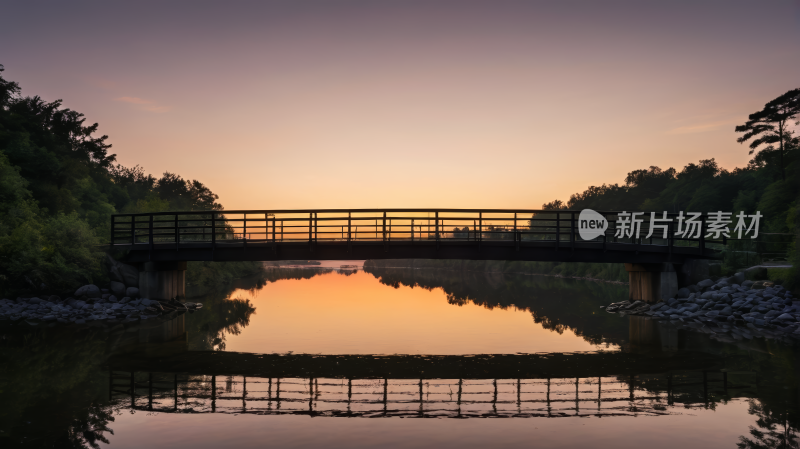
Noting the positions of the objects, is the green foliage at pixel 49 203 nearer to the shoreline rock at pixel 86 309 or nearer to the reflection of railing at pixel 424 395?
the shoreline rock at pixel 86 309

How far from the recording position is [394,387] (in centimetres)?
1342

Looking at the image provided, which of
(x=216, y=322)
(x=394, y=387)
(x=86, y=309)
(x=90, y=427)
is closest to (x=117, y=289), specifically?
(x=86, y=309)

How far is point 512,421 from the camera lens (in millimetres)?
10688

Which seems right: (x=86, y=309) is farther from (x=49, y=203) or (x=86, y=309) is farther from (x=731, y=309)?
(x=731, y=309)

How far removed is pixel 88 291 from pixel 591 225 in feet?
85.6

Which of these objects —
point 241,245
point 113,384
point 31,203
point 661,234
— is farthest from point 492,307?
point 31,203

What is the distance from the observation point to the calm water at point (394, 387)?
9820 millimetres

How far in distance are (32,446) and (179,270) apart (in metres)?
24.4

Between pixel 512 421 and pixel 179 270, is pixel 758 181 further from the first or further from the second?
pixel 512 421

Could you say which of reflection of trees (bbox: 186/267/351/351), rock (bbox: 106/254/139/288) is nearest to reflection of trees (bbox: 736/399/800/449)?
reflection of trees (bbox: 186/267/351/351)

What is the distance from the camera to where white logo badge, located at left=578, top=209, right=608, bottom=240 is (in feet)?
96.8

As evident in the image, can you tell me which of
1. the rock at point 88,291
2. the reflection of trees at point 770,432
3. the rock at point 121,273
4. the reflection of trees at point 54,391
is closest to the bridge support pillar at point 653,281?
the reflection of trees at point 770,432

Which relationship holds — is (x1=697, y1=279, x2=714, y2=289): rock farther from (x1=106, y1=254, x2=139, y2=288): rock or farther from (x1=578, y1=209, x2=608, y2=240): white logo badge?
(x1=106, y1=254, x2=139, y2=288): rock

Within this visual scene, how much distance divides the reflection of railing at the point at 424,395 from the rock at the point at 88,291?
1563 centimetres
